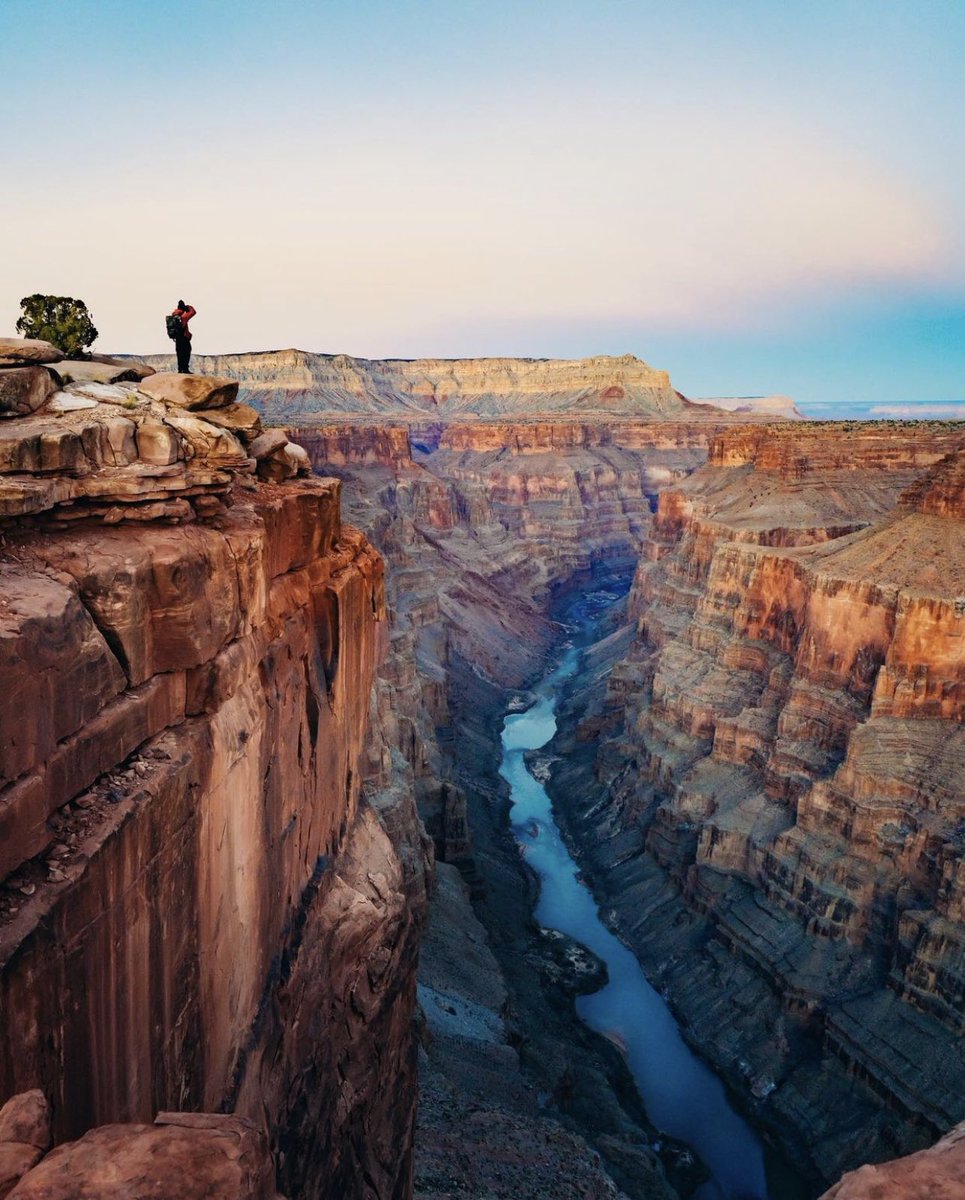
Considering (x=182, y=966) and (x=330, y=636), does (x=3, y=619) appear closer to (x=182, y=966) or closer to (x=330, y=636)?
(x=182, y=966)

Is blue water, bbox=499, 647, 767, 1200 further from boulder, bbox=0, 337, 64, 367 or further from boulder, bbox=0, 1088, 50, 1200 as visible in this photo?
boulder, bbox=0, 337, 64, 367

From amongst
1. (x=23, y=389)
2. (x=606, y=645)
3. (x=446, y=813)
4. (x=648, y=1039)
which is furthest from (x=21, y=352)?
(x=606, y=645)

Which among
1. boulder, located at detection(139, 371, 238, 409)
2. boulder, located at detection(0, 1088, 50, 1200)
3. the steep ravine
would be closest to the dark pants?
boulder, located at detection(139, 371, 238, 409)

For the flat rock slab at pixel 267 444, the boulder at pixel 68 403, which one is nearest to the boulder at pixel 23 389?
the boulder at pixel 68 403

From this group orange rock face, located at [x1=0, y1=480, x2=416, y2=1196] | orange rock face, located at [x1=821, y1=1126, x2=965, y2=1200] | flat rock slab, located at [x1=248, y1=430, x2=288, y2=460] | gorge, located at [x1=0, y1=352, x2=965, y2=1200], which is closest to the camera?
orange rock face, located at [x1=821, y1=1126, x2=965, y2=1200]

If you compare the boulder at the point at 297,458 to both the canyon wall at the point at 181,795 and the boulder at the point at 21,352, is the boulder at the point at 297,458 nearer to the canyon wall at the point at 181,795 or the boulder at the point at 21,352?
the canyon wall at the point at 181,795

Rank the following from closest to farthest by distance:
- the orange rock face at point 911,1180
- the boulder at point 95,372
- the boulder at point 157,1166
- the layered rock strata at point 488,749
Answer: the boulder at point 157,1166
the orange rock face at point 911,1180
the boulder at point 95,372
the layered rock strata at point 488,749
